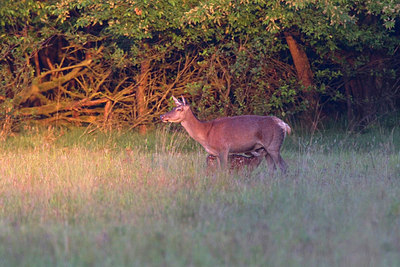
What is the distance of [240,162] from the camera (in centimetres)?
921

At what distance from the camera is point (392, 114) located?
51.5 feet

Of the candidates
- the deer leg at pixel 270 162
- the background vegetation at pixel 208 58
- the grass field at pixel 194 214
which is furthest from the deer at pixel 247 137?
the background vegetation at pixel 208 58

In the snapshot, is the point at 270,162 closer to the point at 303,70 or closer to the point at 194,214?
the point at 194,214

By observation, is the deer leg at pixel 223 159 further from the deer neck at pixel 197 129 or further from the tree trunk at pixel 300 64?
the tree trunk at pixel 300 64

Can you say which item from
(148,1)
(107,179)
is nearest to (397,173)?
(107,179)

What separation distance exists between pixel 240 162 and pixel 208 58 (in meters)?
5.80

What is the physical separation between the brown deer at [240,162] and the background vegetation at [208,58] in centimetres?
337

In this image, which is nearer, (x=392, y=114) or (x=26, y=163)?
(x=26, y=163)

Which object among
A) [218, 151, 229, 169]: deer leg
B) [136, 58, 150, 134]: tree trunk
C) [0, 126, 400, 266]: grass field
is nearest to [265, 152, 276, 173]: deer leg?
[0, 126, 400, 266]: grass field

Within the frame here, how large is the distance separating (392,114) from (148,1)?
6.98 m

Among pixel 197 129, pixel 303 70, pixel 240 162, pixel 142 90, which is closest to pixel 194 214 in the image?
pixel 240 162

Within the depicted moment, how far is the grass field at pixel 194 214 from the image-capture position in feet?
15.6

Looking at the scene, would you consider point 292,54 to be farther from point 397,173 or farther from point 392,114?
point 397,173

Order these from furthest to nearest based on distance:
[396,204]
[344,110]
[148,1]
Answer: [344,110] < [148,1] < [396,204]
